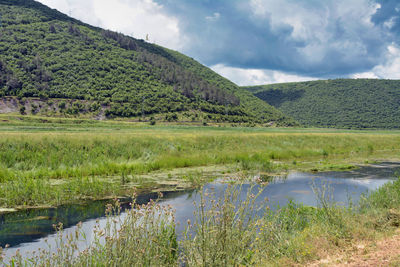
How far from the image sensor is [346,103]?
524 ft

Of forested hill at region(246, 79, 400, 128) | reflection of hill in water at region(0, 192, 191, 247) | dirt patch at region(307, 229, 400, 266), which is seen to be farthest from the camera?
forested hill at region(246, 79, 400, 128)

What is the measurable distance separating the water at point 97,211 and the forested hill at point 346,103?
124477mm

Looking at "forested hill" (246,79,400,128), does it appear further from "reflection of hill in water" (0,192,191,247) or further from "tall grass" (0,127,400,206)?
"reflection of hill in water" (0,192,191,247)

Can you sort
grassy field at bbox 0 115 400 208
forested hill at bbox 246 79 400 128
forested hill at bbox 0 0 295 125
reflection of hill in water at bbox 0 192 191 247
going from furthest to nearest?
forested hill at bbox 246 79 400 128 < forested hill at bbox 0 0 295 125 < grassy field at bbox 0 115 400 208 < reflection of hill in water at bbox 0 192 191 247

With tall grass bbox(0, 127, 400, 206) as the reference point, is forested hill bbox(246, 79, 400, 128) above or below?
above

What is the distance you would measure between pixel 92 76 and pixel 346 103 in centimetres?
12241

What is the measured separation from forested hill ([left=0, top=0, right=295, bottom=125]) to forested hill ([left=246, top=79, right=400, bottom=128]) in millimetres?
37436

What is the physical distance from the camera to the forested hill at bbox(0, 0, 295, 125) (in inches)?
3147

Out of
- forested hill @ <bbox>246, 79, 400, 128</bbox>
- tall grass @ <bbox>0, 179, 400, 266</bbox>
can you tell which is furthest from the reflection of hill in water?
forested hill @ <bbox>246, 79, 400, 128</bbox>

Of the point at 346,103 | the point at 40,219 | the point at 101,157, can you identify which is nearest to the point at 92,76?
the point at 101,157

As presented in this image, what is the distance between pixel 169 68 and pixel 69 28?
39545 millimetres

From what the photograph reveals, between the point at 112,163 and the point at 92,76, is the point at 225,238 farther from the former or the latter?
the point at 92,76

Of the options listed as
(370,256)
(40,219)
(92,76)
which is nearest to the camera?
(370,256)

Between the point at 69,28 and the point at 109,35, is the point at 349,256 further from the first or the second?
the point at 109,35
